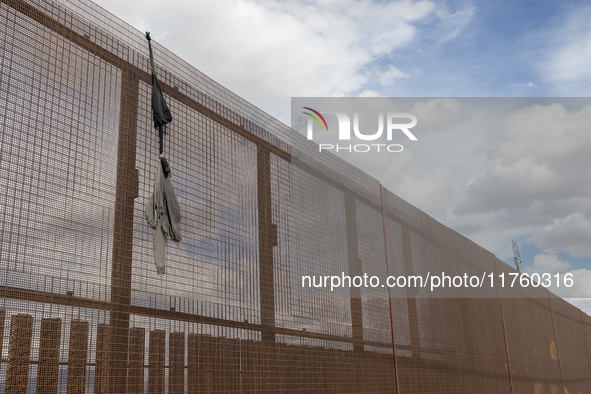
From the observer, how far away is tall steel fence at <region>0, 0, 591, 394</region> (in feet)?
6.19

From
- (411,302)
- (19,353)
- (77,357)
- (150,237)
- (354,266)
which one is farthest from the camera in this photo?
(411,302)

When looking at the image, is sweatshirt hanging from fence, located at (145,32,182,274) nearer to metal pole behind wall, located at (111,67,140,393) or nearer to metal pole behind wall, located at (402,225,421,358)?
metal pole behind wall, located at (111,67,140,393)

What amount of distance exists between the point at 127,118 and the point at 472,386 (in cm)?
527

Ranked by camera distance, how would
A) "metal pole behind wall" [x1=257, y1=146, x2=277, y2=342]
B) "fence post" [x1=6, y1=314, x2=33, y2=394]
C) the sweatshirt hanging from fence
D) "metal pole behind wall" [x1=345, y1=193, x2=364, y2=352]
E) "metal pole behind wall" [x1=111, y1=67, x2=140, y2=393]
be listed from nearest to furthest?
"fence post" [x1=6, y1=314, x2=33, y2=394] < "metal pole behind wall" [x1=111, y1=67, x2=140, y2=393] < the sweatshirt hanging from fence < "metal pole behind wall" [x1=257, y1=146, x2=277, y2=342] < "metal pole behind wall" [x1=345, y1=193, x2=364, y2=352]

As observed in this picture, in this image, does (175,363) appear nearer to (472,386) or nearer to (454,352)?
(454,352)

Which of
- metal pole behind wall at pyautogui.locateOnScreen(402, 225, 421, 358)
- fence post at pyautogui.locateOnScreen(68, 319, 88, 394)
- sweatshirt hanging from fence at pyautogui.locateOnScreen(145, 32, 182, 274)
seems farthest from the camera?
metal pole behind wall at pyautogui.locateOnScreen(402, 225, 421, 358)

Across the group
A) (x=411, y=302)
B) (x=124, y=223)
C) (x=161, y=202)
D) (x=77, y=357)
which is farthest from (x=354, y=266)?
(x=77, y=357)

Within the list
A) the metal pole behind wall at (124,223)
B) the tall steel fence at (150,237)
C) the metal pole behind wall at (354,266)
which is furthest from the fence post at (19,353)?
the metal pole behind wall at (354,266)

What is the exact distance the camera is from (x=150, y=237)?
7.70ft

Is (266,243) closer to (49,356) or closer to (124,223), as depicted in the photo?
(124,223)

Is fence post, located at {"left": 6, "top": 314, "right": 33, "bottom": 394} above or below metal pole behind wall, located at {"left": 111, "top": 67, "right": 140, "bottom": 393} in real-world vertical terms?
below

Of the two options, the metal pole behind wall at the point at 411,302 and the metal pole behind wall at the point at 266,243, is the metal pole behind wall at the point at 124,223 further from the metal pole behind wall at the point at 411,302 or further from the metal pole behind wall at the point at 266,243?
the metal pole behind wall at the point at 411,302

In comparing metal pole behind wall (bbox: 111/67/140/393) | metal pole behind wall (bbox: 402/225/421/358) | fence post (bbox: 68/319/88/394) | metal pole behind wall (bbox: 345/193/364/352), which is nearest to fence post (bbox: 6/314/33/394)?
fence post (bbox: 68/319/88/394)

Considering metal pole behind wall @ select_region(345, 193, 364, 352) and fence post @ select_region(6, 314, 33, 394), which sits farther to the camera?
metal pole behind wall @ select_region(345, 193, 364, 352)
